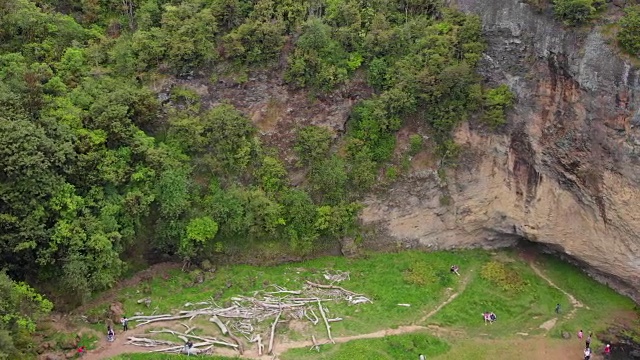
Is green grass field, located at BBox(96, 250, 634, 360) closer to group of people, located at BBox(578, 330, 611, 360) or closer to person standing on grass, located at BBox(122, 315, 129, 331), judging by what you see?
group of people, located at BBox(578, 330, 611, 360)

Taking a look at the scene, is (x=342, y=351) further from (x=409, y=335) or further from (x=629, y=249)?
(x=629, y=249)

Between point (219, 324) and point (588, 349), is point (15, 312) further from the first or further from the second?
point (588, 349)

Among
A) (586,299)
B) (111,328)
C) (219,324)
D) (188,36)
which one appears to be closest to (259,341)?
(219,324)

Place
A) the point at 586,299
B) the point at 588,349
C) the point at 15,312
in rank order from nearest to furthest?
the point at 15,312 → the point at 588,349 → the point at 586,299

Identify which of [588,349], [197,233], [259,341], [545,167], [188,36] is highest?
[188,36]

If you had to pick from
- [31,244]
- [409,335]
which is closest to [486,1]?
[409,335]

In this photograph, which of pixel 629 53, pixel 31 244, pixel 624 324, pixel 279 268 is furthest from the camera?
pixel 279 268

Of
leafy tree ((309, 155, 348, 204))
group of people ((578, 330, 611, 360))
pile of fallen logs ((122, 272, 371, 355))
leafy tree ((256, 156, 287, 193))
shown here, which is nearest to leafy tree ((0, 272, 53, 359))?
pile of fallen logs ((122, 272, 371, 355))
